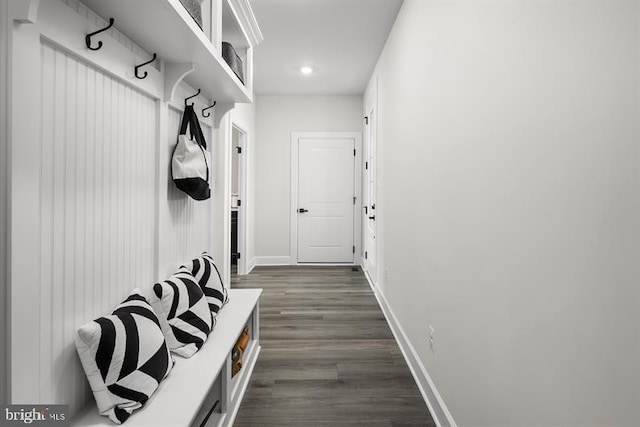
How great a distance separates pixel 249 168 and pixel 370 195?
1.75 metres

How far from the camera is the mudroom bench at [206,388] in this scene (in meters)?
1.18

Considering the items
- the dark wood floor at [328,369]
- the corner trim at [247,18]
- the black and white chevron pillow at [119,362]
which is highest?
the corner trim at [247,18]

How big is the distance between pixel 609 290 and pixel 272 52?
151 inches

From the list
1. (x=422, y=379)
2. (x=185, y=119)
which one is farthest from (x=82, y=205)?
(x=422, y=379)

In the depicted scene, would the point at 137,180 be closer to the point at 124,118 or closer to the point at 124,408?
the point at 124,118

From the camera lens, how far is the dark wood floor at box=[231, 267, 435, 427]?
1930 millimetres

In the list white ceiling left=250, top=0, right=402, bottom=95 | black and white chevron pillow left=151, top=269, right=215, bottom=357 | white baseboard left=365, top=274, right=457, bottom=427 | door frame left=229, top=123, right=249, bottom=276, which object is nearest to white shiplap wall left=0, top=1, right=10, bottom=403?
black and white chevron pillow left=151, top=269, right=215, bottom=357

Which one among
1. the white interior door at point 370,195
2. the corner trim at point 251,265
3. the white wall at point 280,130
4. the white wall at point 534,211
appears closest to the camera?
the white wall at point 534,211

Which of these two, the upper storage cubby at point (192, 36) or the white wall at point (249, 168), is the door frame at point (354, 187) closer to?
the white wall at point (249, 168)

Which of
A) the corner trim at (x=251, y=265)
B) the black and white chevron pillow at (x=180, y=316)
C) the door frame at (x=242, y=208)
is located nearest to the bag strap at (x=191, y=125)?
the black and white chevron pillow at (x=180, y=316)

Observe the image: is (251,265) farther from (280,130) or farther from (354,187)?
Answer: (280,130)

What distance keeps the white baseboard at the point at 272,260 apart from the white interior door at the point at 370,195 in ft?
3.95

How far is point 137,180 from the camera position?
159cm

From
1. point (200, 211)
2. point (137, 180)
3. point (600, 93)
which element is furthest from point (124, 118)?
point (600, 93)
